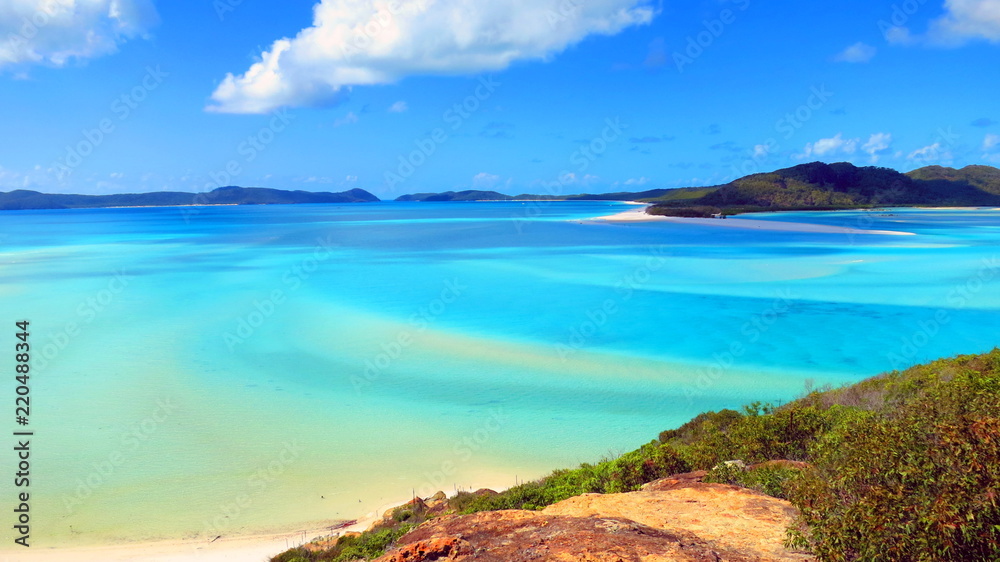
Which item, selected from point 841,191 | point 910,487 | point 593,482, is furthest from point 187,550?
point 841,191

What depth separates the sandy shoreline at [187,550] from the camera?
8.33 m

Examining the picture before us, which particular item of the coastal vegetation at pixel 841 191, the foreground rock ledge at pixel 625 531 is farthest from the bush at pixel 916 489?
the coastal vegetation at pixel 841 191

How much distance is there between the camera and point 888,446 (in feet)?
15.3

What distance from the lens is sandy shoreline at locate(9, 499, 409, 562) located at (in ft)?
27.3

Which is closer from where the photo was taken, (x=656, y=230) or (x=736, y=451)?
(x=736, y=451)

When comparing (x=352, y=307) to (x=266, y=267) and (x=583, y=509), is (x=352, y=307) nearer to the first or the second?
(x=266, y=267)

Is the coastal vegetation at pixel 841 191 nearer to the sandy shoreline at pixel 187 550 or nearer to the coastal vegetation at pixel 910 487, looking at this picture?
the sandy shoreline at pixel 187 550

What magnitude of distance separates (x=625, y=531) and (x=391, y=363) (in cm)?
1307

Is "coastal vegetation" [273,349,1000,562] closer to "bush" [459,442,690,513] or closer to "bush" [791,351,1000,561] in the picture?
"bush" [791,351,1000,561]

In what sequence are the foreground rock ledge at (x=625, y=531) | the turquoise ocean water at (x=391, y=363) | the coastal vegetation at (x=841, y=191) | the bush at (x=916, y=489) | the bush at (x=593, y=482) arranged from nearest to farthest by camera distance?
the bush at (x=916, y=489) < the foreground rock ledge at (x=625, y=531) < the bush at (x=593, y=482) < the turquoise ocean water at (x=391, y=363) < the coastal vegetation at (x=841, y=191)

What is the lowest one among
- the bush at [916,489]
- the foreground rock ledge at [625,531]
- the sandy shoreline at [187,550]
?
the sandy shoreline at [187,550]

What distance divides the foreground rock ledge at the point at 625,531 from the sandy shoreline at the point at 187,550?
2.73m

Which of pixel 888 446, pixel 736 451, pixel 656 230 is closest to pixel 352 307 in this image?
pixel 736 451

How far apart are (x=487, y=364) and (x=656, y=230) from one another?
5787 centimetres
